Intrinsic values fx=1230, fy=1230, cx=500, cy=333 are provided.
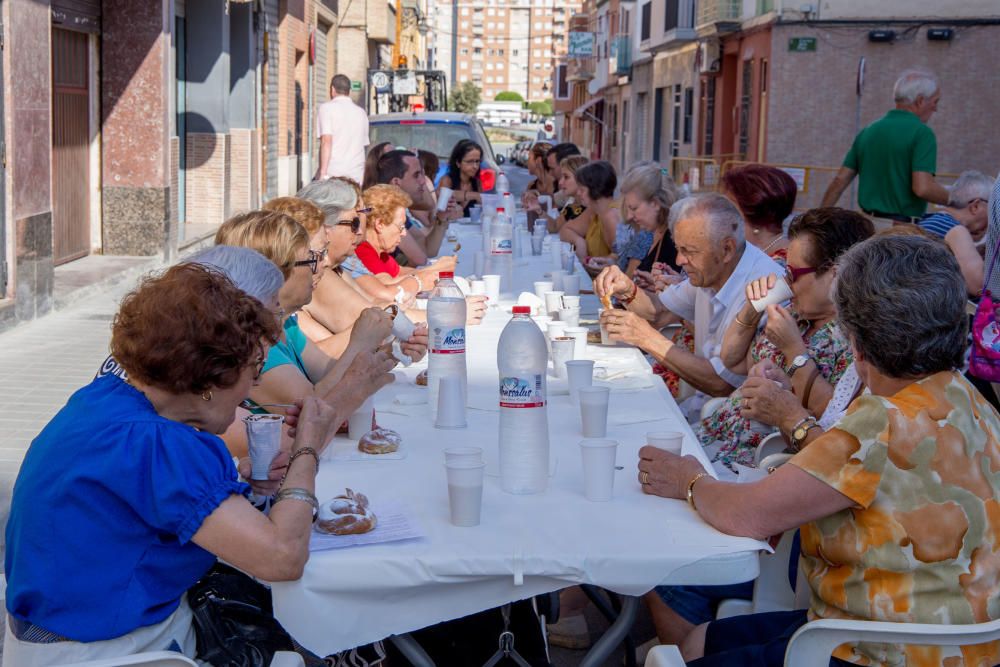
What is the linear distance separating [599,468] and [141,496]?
3.19 ft

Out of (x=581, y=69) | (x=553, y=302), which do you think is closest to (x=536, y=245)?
(x=553, y=302)

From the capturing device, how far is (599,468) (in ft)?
8.50

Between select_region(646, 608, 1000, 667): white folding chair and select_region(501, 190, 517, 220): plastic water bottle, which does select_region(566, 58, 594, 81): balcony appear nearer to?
select_region(501, 190, 517, 220): plastic water bottle

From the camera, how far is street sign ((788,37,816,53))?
2231 cm

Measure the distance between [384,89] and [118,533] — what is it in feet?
90.7

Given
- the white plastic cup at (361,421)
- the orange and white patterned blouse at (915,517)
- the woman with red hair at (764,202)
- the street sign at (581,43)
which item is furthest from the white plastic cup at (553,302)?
the street sign at (581,43)

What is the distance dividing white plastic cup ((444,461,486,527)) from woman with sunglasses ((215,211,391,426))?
2.32 feet

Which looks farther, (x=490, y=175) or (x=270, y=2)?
(x=270, y=2)

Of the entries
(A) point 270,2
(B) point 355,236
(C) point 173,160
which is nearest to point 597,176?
(B) point 355,236

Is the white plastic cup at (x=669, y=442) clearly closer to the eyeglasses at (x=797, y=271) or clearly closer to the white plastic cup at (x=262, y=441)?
the white plastic cup at (x=262, y=441)

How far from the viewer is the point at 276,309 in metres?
3.11

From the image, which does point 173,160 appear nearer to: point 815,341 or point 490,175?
point 490,175

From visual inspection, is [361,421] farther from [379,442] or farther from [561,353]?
[561,353]

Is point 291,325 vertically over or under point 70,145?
under
